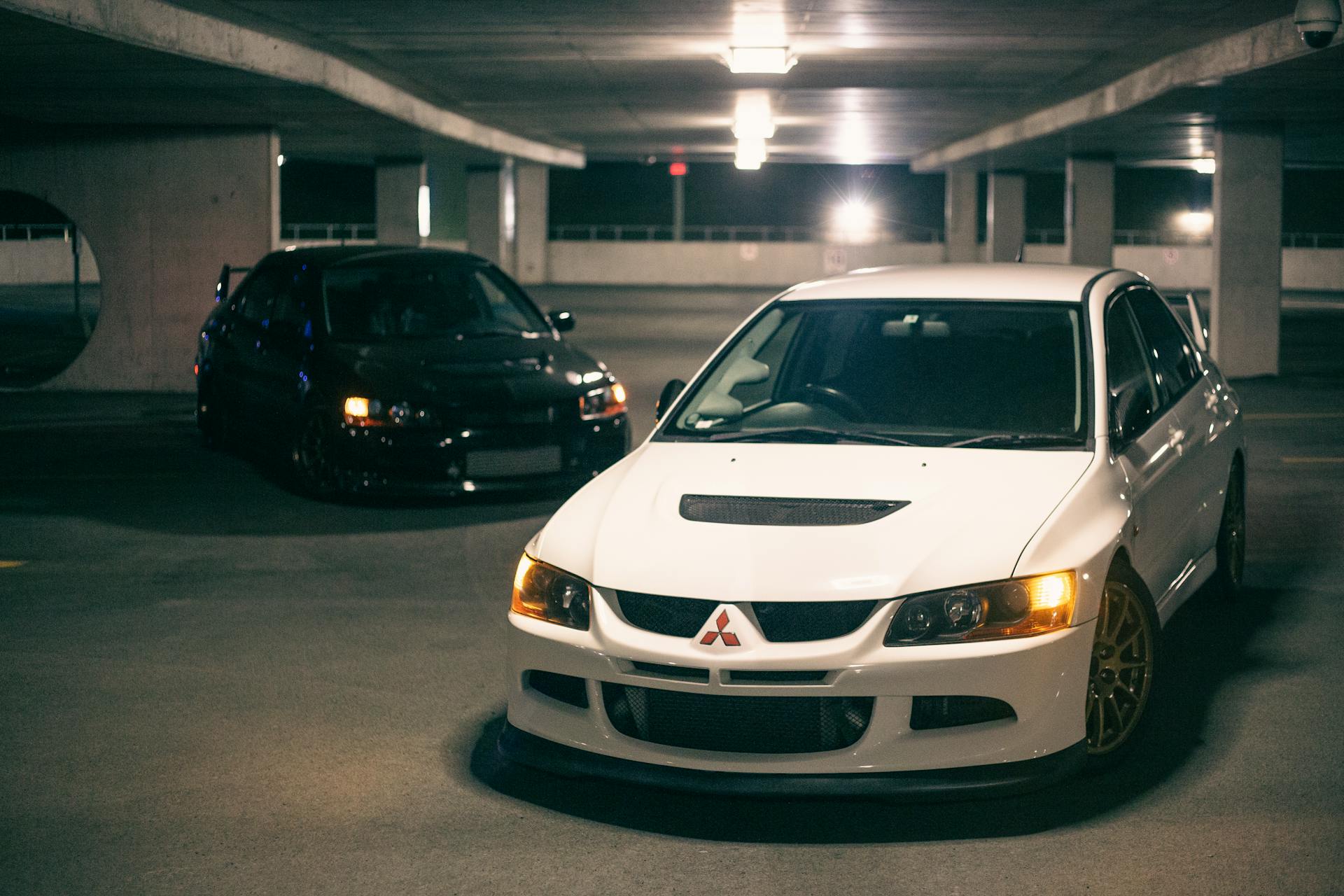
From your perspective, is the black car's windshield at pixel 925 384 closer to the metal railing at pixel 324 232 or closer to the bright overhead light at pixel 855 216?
the metal railing at pixel 324 232

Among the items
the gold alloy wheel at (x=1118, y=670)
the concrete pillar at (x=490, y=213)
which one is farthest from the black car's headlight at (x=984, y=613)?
the concrete pillar at (x=490, y=213)

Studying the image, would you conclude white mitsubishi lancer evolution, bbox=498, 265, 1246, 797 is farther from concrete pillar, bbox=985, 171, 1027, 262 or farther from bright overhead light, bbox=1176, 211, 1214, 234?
bright overhead light, bbox=1176, 211, 1214, 234

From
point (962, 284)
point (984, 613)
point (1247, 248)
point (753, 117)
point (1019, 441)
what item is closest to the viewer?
point (984, 613)

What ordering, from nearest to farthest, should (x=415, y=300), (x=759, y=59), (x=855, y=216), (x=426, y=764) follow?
(x=426, y=764) < (x=415, y=300) < (x=759, y=59) < (x=855, y=216)

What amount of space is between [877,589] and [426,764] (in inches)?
64.4

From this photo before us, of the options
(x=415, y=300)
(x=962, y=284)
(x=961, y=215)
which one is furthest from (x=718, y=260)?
(x=962, y=284)

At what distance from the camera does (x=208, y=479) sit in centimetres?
1130

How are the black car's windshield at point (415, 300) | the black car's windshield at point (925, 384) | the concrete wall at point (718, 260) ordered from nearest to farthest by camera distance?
the black car's windshield at point (925, 384)
the black car's windshield at point (415, 300)
the concrete wall at point (718, 260)

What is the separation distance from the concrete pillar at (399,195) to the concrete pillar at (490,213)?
37.8 ft

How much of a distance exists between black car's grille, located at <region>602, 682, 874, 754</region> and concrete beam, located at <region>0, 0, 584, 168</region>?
693 centimetres

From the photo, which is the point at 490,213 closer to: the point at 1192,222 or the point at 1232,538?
the point at 1192,222

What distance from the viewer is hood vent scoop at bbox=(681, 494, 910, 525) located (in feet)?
14.6

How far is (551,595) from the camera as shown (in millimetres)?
4504

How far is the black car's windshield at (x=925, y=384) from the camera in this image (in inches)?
207
